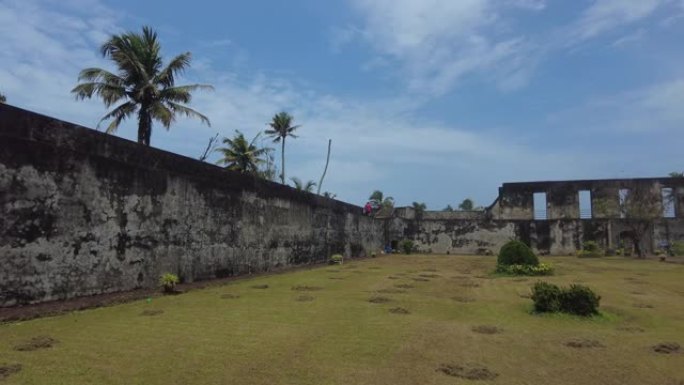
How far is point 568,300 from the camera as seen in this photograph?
336 inches

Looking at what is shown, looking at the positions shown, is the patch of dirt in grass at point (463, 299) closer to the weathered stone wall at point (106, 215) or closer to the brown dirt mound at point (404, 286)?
the brown dirt mound at point (404, 286)

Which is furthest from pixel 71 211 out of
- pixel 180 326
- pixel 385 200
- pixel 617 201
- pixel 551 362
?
pixel 385 200

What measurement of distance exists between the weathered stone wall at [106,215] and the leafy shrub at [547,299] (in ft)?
26.7

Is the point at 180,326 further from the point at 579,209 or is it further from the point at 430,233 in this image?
the point at 579,209

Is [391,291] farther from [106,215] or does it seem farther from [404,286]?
[106,215]

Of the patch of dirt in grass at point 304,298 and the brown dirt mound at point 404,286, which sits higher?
the brown dirt mound at point 404,286

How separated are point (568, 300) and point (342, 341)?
4528 millimetres

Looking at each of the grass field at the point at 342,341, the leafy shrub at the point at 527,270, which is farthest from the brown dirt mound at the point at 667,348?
the leafy shrub at the point at 527,270

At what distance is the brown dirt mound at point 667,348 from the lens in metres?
6.10

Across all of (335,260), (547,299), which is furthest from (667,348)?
(335,260)

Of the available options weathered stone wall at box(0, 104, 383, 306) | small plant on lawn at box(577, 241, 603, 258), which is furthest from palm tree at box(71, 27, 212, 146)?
small plant on lawn at box(577, 241, 603, 258)

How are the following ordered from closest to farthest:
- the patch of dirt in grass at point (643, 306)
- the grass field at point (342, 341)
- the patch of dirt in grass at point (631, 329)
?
the grass field at point (342, 341) → the patch of dirt in grass at point (631, 329) → the patch of dirt in grass at point (643, 306)

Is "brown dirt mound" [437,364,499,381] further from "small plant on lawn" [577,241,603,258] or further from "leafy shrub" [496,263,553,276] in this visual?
"small plant on lawn" [577,241,603,258]

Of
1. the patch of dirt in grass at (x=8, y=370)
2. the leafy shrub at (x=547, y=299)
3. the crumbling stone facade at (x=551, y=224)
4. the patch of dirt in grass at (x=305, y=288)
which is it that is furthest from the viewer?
the crumbling stone facade at (x=551, y=224)
